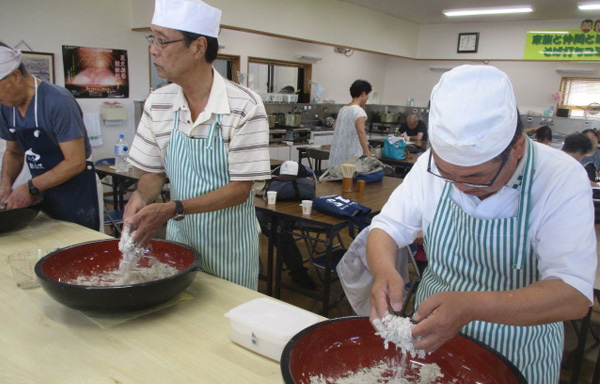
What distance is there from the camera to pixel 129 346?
1.20 metres

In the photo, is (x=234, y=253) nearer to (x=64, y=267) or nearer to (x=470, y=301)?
(x=64, y=267)

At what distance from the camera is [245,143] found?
5.61 feet

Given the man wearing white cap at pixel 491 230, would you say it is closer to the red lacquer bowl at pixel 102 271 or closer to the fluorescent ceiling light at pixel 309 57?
the red lacquer bowl at pixel 102 271

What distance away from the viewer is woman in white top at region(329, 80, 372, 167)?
211 inches

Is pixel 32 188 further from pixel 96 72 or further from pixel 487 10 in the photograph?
pixel 487 10

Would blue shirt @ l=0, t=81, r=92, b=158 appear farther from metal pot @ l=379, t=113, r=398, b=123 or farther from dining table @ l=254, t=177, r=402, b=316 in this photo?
metal pot @ l=379, t=113, r=398, b=123

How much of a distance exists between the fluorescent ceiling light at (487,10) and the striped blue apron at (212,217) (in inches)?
288

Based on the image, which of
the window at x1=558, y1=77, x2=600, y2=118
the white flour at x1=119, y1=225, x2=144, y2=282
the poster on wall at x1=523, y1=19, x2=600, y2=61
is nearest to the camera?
the white flour at x1=119, y1=225, x2=144, y2=282

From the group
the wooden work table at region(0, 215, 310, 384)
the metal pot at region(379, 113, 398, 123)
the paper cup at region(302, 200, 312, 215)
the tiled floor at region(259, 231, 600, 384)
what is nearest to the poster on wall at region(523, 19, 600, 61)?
the metal pot at region(379, 113, 398, 123)

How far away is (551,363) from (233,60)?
733cm

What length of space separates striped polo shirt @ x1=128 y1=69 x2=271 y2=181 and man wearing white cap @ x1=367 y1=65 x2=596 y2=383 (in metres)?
0.54

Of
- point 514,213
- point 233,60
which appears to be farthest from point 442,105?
point 233,60

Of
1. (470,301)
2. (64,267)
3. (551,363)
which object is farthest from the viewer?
(64,267)

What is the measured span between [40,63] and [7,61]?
3431mm
